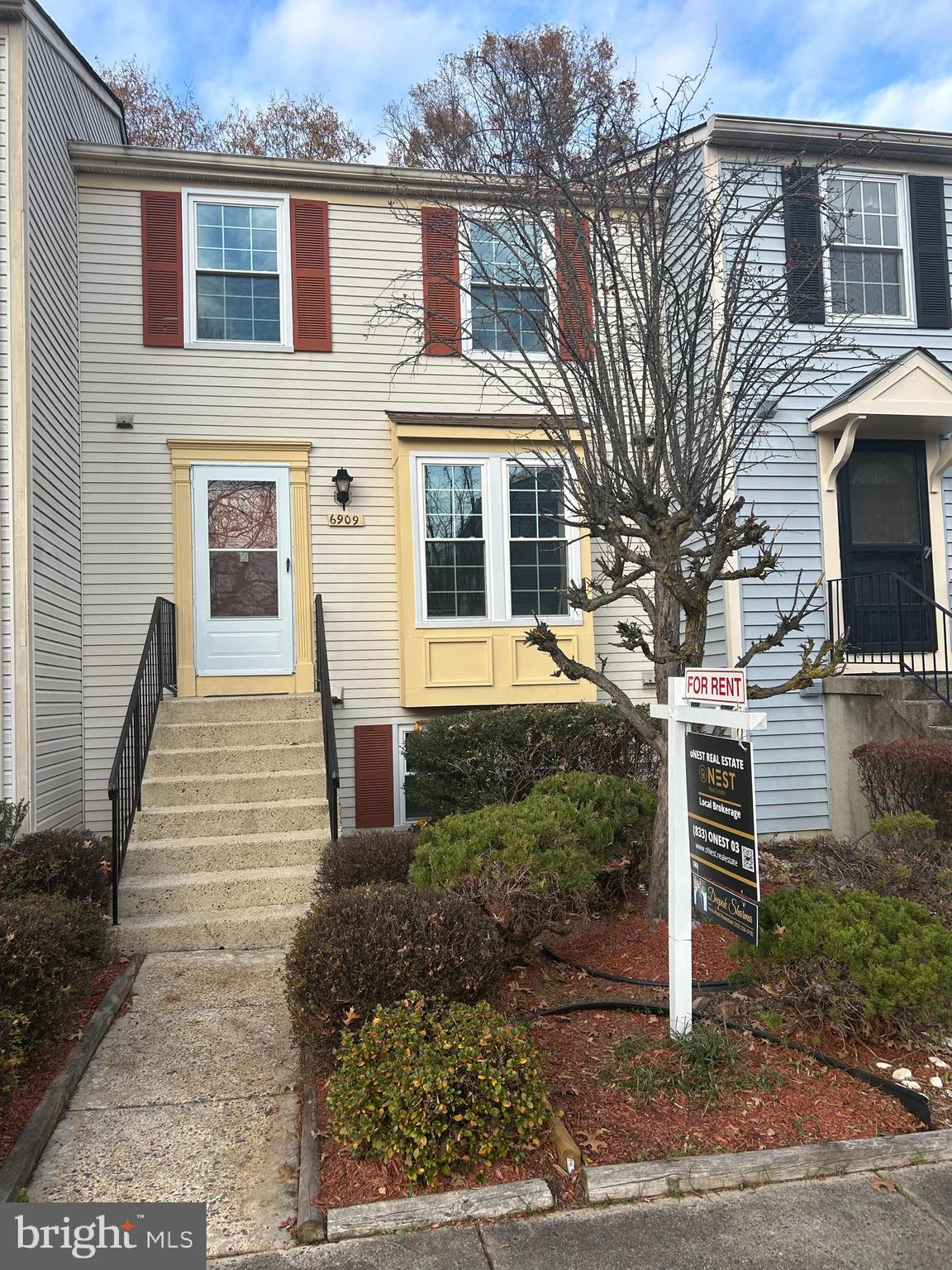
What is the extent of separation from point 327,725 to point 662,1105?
12.7ft

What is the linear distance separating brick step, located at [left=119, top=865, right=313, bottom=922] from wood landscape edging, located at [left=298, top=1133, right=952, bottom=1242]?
275cm

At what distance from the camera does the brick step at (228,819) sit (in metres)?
6.14

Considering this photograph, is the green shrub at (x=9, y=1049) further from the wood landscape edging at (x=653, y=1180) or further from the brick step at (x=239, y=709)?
the brick step at (x=239, y=709)

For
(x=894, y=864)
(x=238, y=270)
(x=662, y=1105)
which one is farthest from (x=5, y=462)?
(x=894, y=864)

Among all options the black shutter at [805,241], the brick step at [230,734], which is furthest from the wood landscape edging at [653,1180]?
the black shutter at [805,241]

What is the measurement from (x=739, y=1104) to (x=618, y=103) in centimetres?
566

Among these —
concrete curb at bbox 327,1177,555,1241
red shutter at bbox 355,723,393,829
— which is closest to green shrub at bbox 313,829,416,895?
concrete curb at bbox 327,1177,555,1241

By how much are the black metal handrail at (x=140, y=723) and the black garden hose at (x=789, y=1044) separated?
3.07 meters

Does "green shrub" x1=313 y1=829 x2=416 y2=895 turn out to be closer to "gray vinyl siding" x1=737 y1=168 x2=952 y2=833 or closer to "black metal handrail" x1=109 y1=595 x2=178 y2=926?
"black metal handrail" x1=109 y1=595 x2=178 y2=926

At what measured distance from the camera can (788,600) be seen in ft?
27.2

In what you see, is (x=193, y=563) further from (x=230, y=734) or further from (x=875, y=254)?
(x=875, y=254)

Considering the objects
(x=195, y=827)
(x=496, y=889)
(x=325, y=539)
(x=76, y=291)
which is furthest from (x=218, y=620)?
(x=496, y=889)

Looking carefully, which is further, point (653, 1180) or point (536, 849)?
point (536, 849)

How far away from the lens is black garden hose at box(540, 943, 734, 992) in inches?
158
